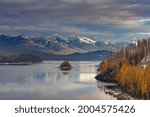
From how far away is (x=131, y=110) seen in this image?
14.9 feet

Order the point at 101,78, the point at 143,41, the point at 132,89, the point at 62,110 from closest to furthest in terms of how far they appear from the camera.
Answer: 1. the point at 62,110
2. the point at 132,89
3. the point at 101,78
4. the point at 143,41

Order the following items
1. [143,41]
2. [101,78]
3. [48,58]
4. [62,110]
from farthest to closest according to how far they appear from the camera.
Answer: [48,58] < [143,41] < [101,78] < [62,110]

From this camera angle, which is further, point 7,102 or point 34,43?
point 34,43

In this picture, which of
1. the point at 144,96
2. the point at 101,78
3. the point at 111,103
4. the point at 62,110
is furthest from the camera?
the point at 101,78

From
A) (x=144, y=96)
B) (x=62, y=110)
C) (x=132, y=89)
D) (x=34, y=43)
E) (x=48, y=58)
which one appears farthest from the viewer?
(x=34, y=43)

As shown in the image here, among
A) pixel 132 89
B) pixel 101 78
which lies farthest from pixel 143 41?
pixel 132 89

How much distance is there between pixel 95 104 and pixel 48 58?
11376cm

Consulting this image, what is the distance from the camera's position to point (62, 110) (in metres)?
4.38

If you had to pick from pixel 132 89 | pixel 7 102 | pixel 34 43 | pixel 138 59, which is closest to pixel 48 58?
pixel 34 43

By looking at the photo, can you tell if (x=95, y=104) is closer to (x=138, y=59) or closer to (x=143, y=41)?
(x=138, y=59)

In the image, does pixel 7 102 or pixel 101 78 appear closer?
pixel 7 102

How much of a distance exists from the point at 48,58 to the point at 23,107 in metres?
114

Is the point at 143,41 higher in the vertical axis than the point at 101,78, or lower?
higher

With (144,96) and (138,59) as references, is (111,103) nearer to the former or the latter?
(144,96)
